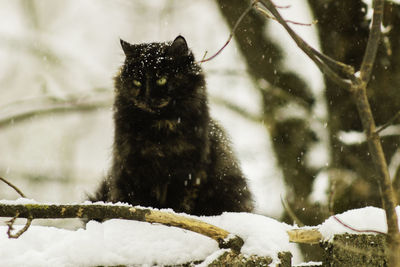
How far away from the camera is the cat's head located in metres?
3.35

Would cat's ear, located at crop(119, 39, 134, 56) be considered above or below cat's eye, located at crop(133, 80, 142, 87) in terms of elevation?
above

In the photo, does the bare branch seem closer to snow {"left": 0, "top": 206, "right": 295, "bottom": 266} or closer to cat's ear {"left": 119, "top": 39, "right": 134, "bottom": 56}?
snow {"left": 0, "top": 206, "right": 295, "bottom": 266}

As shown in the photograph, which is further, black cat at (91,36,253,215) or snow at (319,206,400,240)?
black cat at (91,36,253,215)

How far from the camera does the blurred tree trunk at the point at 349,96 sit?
14.6 feet

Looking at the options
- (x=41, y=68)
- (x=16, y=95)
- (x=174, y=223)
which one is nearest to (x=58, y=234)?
(x=174, y=223)

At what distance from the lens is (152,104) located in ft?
10.9

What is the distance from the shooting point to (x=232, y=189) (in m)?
3.48

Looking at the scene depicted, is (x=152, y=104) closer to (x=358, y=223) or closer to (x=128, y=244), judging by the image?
(x=128, y=244)

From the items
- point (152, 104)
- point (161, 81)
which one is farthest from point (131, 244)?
point (161, 81)

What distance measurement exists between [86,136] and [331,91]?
762cm

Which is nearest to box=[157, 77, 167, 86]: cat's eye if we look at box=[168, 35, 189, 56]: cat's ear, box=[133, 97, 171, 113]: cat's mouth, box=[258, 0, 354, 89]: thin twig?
box=[133, 97, 171, 113]: cat's mouth

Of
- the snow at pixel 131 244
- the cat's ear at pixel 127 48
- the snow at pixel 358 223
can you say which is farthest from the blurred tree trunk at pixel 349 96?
the snow at pixel 131 244

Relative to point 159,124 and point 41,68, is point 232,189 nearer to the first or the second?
point 159,124

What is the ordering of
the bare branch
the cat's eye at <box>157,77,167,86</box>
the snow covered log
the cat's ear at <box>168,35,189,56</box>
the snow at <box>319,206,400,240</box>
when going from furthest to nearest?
the cat's ear at <box>168,35,189,56</box> → the cat's eye at <box>157,77,167,86</box> → the snow at <box>319,206,400,240</box> → the bare branch → the snow covered log
